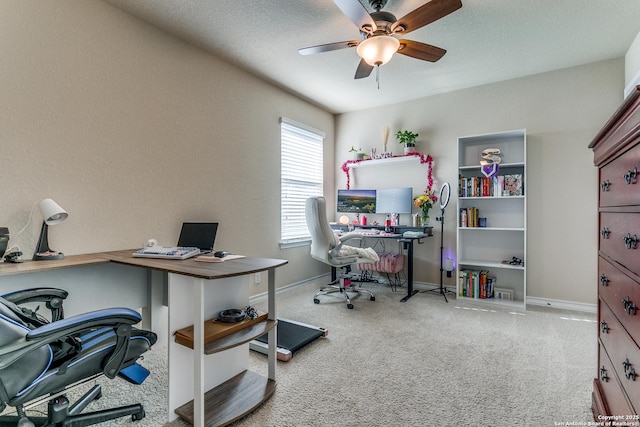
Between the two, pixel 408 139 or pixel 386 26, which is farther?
pixel 408 139

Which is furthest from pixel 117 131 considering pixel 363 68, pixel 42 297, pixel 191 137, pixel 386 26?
pixel 386 26

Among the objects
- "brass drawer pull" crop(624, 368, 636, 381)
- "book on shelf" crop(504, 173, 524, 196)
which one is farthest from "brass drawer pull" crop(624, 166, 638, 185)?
"book on shelf" crop(504, 173, 524, 196)

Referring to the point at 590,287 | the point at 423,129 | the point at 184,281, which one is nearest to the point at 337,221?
the point at 423,129

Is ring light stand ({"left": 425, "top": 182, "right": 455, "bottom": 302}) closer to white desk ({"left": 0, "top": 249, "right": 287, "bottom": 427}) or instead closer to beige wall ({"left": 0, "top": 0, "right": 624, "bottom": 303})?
beige wall ({"left": 0, "top": 0, "right": 624, "bottom": 303})

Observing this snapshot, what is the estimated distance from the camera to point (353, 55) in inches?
124

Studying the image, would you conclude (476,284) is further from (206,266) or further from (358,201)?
(206,266)

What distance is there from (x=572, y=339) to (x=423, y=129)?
9.46ft

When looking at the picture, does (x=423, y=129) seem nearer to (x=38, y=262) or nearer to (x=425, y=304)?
(x=425, y=304)

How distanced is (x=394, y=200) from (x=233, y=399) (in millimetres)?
3296

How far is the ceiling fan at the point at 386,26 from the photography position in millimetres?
1936

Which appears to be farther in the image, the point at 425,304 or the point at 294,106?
the point at 294,106

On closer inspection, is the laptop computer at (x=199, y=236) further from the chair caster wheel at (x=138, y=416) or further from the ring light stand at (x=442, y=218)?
the ring light stand at (x=442, y=218)

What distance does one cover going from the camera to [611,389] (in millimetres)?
1434

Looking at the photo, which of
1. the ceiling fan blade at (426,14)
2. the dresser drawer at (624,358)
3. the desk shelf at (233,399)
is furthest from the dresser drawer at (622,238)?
the desk shelf at (233,399)
